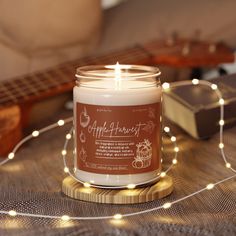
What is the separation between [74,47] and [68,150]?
40 centimetres

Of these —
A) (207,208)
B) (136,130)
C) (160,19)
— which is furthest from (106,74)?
(160,19)

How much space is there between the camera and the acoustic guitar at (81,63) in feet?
3.22

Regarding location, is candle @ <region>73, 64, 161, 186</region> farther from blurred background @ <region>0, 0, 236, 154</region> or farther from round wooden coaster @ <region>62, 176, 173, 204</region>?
Result: blurred background @ <region>0, 0, 236, 154</region>

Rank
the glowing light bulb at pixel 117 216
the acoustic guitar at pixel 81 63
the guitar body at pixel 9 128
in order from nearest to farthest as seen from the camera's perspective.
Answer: the glowing light bulb at pixel 117 216
the guitar body at pixel 9 128
the acoustic guitar at pixel 81 63

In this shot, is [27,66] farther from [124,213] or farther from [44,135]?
[124,213]

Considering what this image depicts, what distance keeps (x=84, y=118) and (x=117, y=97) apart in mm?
49

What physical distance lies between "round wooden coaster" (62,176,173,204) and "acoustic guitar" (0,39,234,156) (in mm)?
300

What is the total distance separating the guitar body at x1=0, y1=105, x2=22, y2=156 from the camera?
34.4 inches

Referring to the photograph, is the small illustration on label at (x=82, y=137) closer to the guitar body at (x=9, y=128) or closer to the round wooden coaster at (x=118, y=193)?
the round wooden coaster at (x=118, y=193)

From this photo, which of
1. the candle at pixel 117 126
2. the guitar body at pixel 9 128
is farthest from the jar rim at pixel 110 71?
the guitar body at pixel 9 128

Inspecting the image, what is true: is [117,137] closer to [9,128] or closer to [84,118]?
[84,118]

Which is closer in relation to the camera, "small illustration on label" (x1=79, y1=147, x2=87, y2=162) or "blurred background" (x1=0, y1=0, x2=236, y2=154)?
"small illustration on label" (x1=79, y1=147, x2=87, y2=162)

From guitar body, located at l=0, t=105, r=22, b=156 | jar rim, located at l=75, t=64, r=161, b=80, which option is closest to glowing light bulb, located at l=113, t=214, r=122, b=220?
jar rim, located at l=75, t=64, r=161, b=80

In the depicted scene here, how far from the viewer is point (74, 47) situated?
120cm
